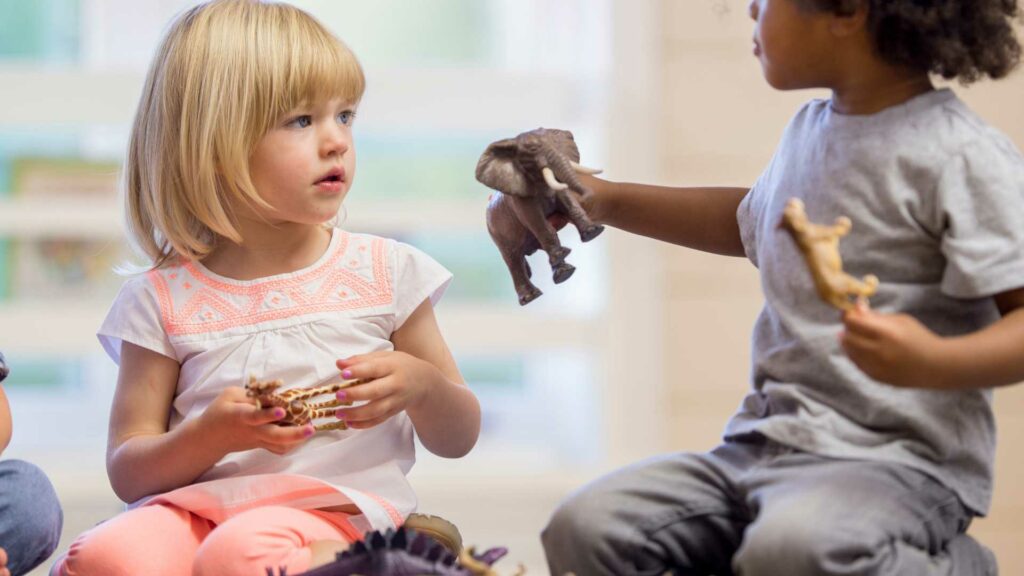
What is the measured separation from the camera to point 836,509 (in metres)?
0.90

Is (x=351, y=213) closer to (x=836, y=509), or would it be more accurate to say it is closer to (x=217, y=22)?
(x=217, y=22)

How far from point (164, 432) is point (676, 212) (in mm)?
563

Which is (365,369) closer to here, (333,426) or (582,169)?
(333,426)

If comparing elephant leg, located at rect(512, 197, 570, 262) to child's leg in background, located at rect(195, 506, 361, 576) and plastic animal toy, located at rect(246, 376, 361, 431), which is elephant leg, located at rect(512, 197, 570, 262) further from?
child's leg in background, located at rect(195, 506, 361, 576)

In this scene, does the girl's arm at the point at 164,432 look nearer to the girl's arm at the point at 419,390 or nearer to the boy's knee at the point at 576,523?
the girl's arm at the point at 419,390

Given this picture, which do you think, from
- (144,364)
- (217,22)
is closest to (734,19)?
(217,22)

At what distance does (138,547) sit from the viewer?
1.13 meters

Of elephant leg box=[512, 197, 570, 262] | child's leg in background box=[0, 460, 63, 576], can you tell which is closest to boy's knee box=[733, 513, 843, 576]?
elephant leg box=[512, 197, 570, 262]

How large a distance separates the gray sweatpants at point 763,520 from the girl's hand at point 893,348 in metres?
0.11

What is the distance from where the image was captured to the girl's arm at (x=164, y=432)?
1.11 meters

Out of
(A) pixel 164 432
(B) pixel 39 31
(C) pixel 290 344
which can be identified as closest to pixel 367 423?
(C) pixel 290 344

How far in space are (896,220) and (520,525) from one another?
137 centimetres

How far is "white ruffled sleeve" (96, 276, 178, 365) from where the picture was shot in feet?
4.09

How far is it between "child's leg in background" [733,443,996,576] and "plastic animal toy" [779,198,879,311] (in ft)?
0.49
